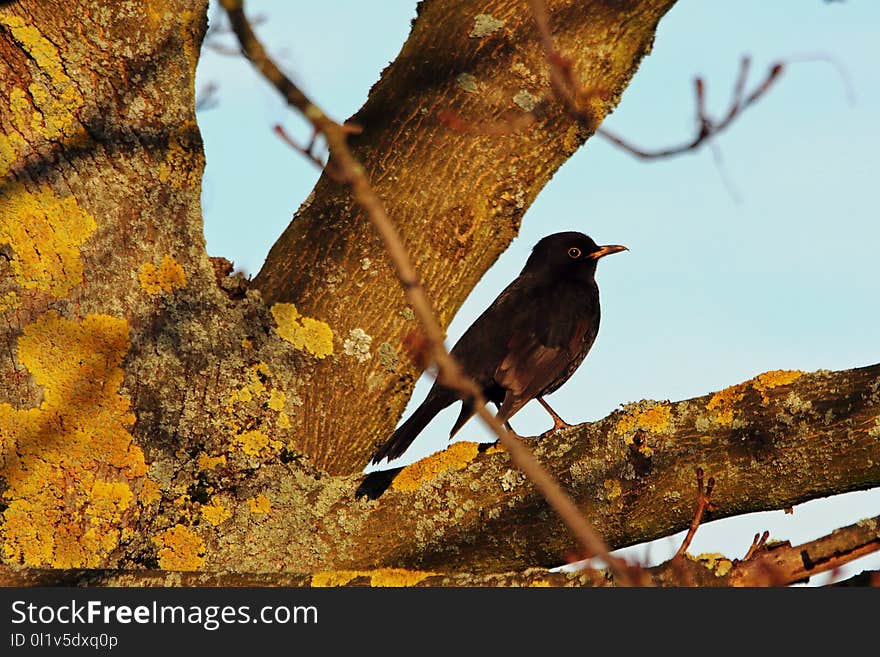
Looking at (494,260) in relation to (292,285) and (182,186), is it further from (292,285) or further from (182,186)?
(182,186)

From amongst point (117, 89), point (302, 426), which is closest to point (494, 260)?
point (302, 426)

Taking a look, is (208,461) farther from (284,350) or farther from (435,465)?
(435,465)

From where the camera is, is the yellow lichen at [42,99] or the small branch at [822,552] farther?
the yellow lichen at [42,99]

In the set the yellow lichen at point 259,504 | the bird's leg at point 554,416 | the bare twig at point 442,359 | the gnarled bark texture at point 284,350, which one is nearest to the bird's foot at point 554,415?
the bird's leg at point 554,416

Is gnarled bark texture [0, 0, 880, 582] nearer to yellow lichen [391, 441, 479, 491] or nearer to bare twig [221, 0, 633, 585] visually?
yellow lichen [391, 441, 479, 491]

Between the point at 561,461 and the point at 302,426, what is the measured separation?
1065 mm

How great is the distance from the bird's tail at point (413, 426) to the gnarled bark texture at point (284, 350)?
66 mm

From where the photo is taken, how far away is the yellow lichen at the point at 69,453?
11.7 ft

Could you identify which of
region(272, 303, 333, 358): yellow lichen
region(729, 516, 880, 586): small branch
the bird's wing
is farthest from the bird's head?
region(729, 516, 880, 586): small branch

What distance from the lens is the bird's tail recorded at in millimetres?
4371

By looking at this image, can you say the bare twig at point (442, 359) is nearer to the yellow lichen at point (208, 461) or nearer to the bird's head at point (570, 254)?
the yellow lichen at point (208, 461)

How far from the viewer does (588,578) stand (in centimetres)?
272

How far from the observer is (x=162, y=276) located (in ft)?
12.7

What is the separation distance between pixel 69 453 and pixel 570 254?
375cm
